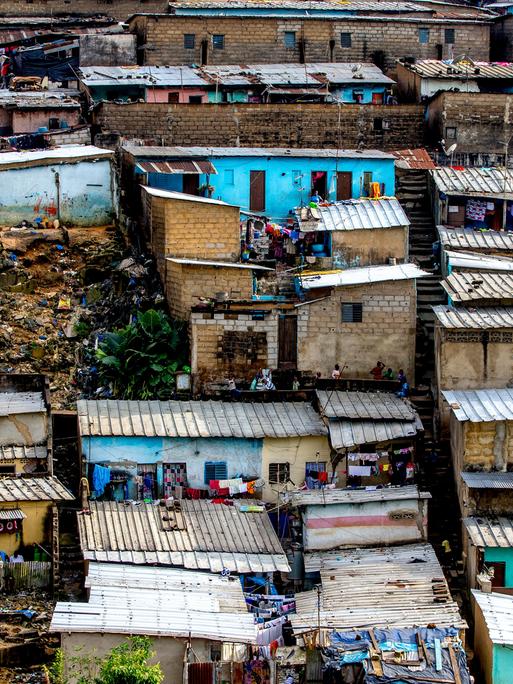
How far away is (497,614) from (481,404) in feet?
15.5

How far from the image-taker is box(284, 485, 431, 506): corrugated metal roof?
33.5 metres

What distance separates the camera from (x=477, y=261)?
3838 centimetres

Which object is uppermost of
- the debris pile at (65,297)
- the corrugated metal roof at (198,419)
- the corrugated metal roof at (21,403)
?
the debris pile at (65,297)

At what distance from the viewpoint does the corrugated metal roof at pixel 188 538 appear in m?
32.3

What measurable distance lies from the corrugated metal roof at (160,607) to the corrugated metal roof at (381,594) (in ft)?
3.87

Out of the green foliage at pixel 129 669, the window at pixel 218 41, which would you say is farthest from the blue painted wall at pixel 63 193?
the green foliage at pixel 129 669

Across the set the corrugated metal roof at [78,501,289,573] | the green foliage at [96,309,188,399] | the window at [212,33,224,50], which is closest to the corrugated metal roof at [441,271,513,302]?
the green foliage at [96,309,188,399]

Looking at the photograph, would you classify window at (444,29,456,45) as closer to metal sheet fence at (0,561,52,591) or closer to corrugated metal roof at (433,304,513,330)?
corrugated metal roof at (433,304,513,330)

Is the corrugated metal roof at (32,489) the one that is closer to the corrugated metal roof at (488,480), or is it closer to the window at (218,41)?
the corrugated metal roof at (488,480)

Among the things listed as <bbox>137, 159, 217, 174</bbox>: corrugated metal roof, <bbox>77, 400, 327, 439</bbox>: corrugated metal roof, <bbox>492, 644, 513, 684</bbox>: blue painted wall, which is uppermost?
<bbox>137, 159, 217, 174</bbox>: corrugated metal roof

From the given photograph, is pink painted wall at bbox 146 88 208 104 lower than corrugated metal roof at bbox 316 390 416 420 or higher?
higher

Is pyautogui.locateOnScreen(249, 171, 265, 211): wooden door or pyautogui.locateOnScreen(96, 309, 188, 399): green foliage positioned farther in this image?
pyautogui.locateOnScreen(249, 171, 265, 211): wooden door

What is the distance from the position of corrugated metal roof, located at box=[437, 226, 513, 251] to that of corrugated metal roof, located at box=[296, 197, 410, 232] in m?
0.97

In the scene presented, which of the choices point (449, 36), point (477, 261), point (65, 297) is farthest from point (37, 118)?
point (477, 261)
